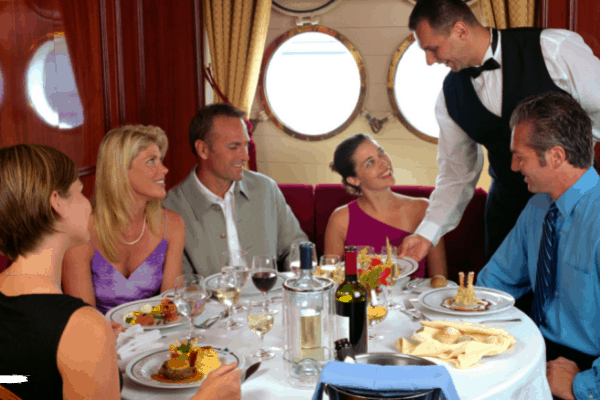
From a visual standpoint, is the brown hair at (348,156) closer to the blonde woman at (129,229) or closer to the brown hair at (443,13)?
the brown hair at (443,13)

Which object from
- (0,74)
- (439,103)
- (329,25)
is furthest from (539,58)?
(329,25)

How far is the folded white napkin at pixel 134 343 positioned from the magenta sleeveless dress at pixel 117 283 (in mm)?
663

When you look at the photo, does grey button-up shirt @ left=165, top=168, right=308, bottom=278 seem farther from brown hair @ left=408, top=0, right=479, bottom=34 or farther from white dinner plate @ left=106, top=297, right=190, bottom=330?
brown hair @ left=408, top=0, right=479, bottom=34

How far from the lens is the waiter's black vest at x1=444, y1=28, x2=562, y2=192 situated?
2.35 metres

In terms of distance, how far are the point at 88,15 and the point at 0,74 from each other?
947 millimetres

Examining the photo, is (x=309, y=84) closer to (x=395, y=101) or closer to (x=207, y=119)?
(x=395, y=101)

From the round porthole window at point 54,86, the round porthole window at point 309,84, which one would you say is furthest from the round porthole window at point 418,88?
the round porthole window at point 54,86

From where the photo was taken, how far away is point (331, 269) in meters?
1.86

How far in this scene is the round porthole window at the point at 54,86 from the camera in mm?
2592

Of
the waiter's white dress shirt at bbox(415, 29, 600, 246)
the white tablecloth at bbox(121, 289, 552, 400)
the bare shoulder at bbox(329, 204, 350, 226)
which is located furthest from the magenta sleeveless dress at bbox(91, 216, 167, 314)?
the waiter's white dress shirt at bbox(415, 29, 600, 246)

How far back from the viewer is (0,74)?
7.68 ft

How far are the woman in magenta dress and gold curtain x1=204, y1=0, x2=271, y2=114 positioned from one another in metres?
1.90

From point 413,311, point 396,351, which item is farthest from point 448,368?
point 413,311

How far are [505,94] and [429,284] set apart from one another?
0.96m
